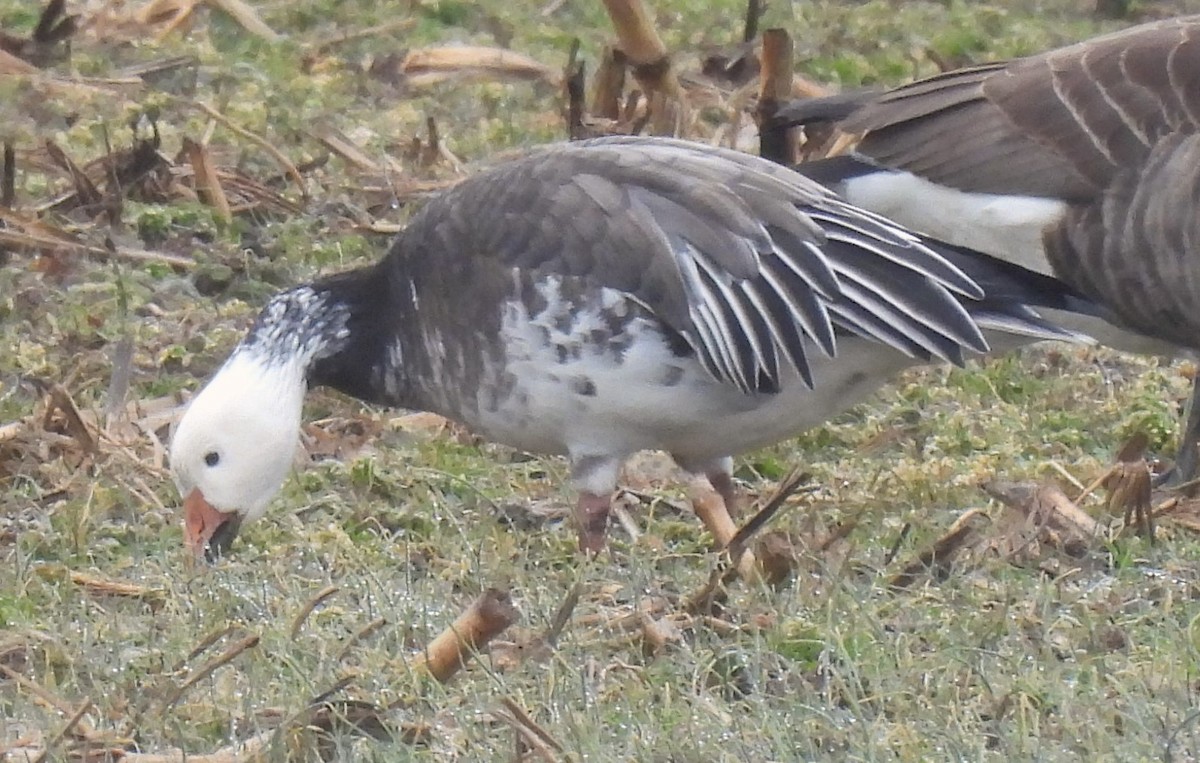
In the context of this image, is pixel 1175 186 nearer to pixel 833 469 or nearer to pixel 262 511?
pixel 833 469

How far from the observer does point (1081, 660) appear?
162 inches

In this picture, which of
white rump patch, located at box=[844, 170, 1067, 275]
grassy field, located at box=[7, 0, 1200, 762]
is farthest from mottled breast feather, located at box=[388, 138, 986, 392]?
white rump patch, located at box=[844, 170, 1067, 275]

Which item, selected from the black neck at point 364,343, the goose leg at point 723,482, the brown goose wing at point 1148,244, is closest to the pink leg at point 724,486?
the goose leg at point 723,482

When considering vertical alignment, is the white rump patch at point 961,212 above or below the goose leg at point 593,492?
above

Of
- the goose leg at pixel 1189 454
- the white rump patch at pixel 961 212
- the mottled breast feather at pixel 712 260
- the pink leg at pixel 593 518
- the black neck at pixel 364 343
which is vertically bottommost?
the goose leg at pixel 1189 454

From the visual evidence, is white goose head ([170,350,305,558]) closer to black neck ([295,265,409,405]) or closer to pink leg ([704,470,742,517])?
black neck ([295,265,409,405])

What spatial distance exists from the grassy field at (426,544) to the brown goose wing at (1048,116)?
2.49ft

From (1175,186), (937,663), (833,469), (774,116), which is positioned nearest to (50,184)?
(774,116)

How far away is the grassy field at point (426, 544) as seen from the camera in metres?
3.86

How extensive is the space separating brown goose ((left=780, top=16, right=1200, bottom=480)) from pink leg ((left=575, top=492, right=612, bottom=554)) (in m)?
1.40

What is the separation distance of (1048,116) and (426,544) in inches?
84.2

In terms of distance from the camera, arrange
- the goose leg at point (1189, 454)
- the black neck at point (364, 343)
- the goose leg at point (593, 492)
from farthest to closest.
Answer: the goose leg at point (1189, 454) < the black neck at point (364, 343) < the goose leg at point (593, 492)

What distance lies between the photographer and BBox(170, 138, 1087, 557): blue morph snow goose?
482 cm

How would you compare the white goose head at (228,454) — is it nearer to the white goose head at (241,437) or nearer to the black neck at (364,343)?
the white goose head at (241,437)
